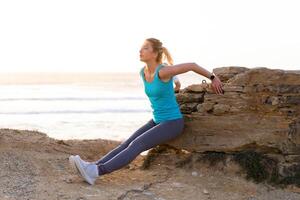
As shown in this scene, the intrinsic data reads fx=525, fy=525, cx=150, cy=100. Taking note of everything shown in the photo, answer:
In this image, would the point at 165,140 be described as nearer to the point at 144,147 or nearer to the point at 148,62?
the point at 144,147

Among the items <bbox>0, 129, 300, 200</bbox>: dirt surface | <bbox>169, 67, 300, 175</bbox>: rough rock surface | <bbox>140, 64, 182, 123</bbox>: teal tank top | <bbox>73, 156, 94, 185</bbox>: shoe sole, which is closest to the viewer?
<bbox>0, 129, 300, 200</bbox>: dirt surface

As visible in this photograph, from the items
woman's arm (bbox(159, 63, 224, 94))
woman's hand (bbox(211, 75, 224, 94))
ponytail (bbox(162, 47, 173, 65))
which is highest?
ponytail (bbox(162, 47, 173, 65))

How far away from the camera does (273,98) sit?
21.3 feet

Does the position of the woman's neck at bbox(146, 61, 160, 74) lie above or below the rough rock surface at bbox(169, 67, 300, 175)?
above

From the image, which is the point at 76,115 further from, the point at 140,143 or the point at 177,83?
the point at 140,143

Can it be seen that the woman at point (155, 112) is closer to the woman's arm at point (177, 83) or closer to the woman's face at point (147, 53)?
the woman's face at point (147, 53)

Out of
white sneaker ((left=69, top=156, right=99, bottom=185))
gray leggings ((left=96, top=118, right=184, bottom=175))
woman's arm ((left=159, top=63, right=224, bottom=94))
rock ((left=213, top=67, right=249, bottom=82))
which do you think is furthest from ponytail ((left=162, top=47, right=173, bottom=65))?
white sneaker ((left=69, top=156, right=99, bottom=185))

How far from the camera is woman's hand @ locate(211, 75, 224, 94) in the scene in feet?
20.6

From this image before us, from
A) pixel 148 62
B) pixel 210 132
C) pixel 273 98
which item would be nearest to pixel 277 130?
pixel 273 98

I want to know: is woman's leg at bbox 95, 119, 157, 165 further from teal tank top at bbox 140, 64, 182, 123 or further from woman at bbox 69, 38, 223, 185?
teal tank top at bbox 140, 64, 182, 123

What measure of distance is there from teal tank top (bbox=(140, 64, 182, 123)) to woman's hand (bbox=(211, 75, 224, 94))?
0.50m

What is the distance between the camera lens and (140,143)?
620 centimetres

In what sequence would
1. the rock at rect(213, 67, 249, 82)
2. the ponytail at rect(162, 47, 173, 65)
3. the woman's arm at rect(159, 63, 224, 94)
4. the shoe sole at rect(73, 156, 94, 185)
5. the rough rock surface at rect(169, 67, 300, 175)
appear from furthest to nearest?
the rock at rect(213, 67, 249, 82)
the rough rock surface at rect(169, 67, 300, 175)
the ponytail at rect(162, 47, 173, 65)
the woman's arm at rect(159, 63, 224, 94)
the shoe sole at rect(73, 156, 94, 185)

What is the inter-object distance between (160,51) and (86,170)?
1.65 m
